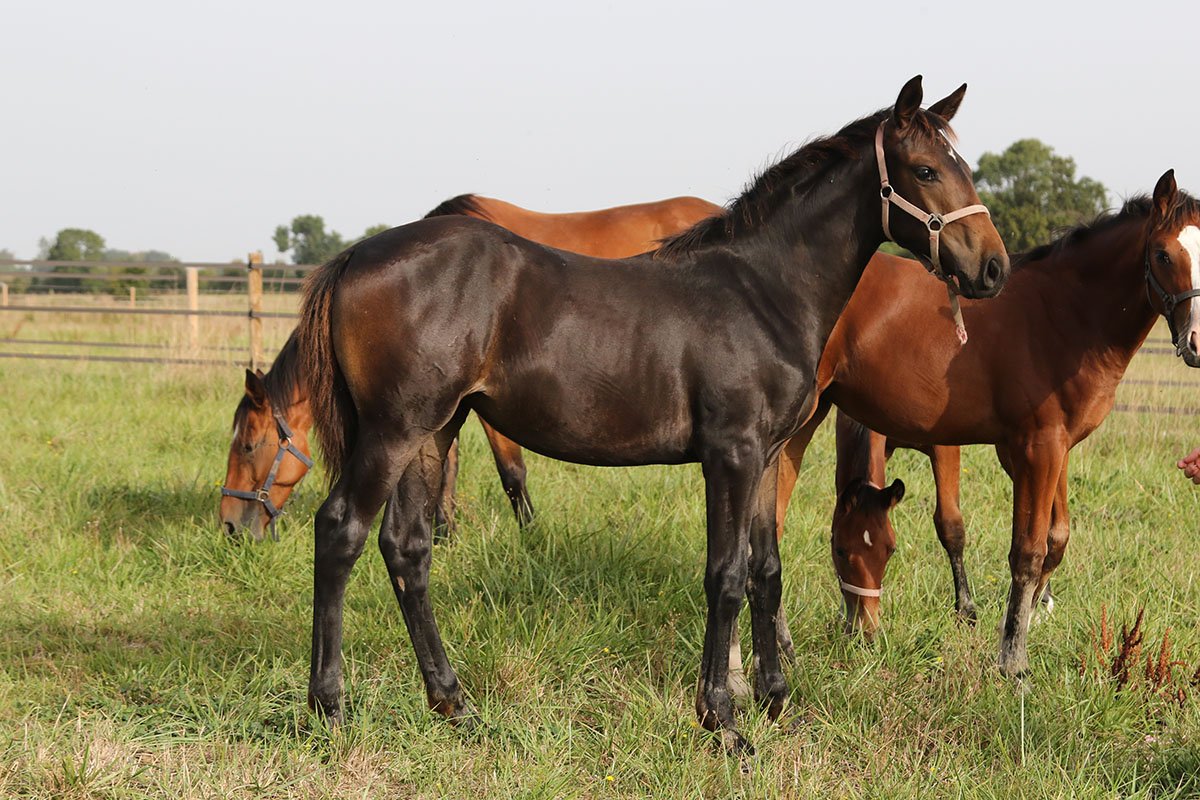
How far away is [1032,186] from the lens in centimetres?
3581

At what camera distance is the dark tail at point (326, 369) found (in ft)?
11.3

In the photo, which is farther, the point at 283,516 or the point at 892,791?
the point at 283,516

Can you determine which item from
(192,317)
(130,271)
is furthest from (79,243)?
(192,317)

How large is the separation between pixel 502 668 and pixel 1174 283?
3.00 m

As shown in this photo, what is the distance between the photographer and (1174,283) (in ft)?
13.1

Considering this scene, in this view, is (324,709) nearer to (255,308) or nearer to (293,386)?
(293,386)

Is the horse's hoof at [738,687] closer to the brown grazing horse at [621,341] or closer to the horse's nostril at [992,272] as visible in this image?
the brown grazing horse at [621,341]

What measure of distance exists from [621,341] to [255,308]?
9.27 meters

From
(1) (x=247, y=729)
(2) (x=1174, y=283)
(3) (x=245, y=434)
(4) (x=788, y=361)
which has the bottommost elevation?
(1) (x=247, y=729)

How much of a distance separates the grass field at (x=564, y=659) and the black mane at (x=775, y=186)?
5.23 feet

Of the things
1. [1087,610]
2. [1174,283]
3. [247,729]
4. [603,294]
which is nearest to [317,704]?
[247,729]

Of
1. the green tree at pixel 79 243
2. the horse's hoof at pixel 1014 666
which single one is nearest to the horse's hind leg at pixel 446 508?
the horse's hoof at pixel 1014 666

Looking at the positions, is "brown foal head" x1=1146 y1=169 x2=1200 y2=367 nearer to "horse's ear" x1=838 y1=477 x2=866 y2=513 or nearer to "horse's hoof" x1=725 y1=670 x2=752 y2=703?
"horse's ear" x1=838 y1=477 x2=866 y2=513

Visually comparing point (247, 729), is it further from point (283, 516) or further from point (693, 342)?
point (283, 516)
